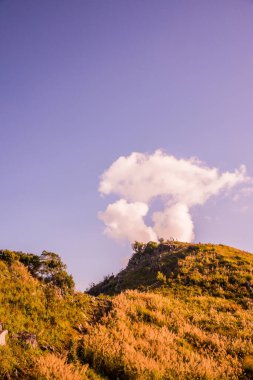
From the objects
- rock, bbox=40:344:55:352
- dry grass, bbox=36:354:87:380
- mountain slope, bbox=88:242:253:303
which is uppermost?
mountain slope, bbox=88:242:253:303

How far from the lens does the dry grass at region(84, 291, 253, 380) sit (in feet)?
27.8

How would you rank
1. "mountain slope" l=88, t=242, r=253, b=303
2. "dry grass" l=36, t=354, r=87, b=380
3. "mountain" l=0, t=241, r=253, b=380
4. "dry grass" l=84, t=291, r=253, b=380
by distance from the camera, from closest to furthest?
"dry grass" l=36, t=354, r=87, b=380, "mountain" l=0, t=241, r=253, b=380, "dry grass" l=84, t=291, r=253, b=380, "mountain slope" l=88, t=242, r=253, b=303

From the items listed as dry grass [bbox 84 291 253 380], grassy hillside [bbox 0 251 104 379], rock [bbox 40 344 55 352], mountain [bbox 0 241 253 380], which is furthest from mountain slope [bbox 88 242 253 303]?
rock [bbox 40 344 55 352]

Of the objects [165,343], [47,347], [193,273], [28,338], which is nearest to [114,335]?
[165,343]

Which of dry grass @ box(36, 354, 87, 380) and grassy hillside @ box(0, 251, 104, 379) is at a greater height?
grassy hillside @ box(0, 251, 104, 379)

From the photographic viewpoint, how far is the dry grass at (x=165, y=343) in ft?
27.8

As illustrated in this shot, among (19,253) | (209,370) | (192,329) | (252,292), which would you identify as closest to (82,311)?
(192,329)

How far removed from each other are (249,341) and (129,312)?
5.18 metres

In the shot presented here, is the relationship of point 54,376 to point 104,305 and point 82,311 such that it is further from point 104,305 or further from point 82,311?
point 104,305

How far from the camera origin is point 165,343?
35.9ft

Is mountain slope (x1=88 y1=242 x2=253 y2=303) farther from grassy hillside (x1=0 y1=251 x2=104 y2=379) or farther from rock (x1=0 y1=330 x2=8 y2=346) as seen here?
rock (x1=0 y1=330 x2=8 y2=346)

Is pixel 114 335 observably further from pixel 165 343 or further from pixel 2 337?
pixel 2 337

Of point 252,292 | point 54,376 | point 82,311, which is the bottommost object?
point 54,376

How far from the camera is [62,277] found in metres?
22.7
